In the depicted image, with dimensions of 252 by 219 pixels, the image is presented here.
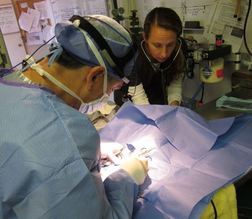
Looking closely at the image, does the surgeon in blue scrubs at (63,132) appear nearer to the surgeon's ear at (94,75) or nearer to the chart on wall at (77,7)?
the surgeon's ear at (94,75)

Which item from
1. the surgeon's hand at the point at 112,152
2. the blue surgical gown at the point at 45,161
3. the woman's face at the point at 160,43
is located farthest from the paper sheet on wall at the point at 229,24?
the blue surgical gown at the point at 45,161

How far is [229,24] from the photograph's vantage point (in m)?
1.93

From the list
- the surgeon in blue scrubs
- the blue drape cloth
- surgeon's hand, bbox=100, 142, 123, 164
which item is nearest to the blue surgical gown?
the surgeon in blue scrubs

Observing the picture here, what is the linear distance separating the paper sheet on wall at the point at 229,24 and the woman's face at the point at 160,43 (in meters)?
0.54

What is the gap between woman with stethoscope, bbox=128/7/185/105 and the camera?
1.54m

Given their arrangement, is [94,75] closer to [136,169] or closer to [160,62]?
[136,169]

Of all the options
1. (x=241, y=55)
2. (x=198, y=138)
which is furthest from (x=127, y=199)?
(x=241, y=55)

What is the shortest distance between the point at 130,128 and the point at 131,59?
49 cm

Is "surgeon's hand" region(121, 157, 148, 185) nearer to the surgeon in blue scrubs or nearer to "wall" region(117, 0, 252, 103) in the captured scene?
the surgeon in blue scrubs

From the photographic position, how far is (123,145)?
4.12 feet

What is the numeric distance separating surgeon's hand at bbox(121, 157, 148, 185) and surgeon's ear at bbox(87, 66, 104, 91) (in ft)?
0.99

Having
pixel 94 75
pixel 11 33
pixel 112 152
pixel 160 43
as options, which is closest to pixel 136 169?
pixel 112 152

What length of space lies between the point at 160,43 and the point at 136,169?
31.5 inches

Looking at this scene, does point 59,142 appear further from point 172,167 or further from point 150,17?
point 150,17
